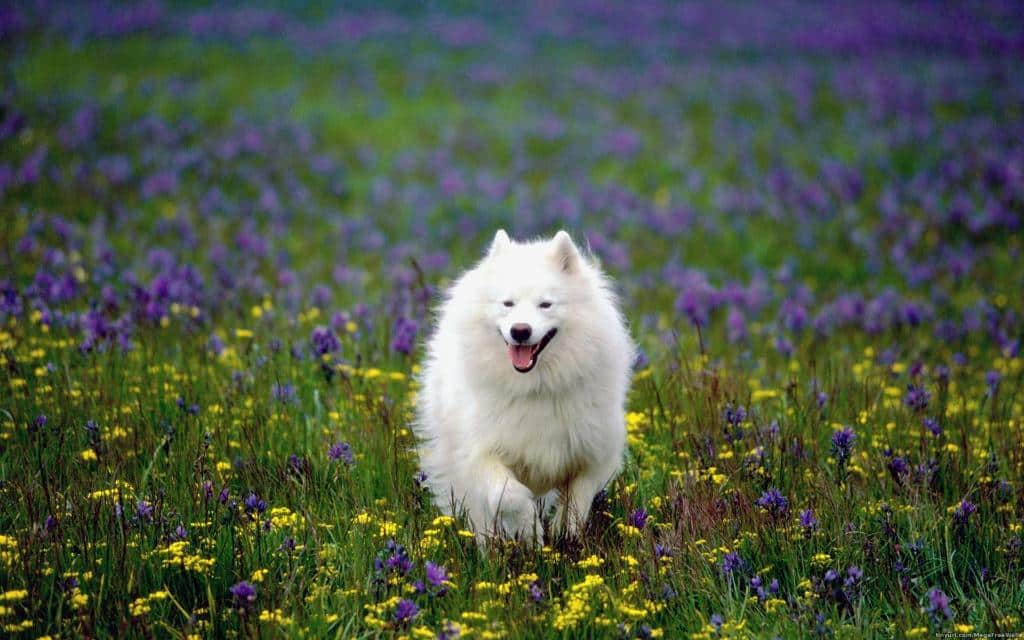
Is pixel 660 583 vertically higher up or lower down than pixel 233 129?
lower down

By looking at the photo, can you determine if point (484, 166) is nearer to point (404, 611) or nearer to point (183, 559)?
point (183, 559)

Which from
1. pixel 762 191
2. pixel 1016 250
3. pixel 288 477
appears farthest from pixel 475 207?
pixel 288 477

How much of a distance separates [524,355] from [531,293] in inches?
11.2

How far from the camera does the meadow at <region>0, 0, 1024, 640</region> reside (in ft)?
11.8

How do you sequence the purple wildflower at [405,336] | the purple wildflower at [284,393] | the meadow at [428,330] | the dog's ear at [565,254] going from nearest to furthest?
the meadow at [428,330], the dog's ear at [565,254], the purple wildflower at [284,393], the purple wildflower at [405,336]

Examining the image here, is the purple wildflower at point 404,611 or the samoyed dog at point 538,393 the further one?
the samoyed dog at point 538,393

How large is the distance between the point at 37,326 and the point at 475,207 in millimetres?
6604

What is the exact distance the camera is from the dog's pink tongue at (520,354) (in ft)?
13.3

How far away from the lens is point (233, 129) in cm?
1369

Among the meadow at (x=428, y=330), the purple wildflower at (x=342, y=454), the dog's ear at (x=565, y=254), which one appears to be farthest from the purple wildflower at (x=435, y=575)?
the dog's ear at (x=565, y=254)

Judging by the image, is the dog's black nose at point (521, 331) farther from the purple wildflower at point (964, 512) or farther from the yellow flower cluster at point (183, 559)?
the purple wildflower at point (964, 512)

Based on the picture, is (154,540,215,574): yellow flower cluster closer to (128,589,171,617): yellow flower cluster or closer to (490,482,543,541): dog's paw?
(128,589,171,617): yellow flower cluster

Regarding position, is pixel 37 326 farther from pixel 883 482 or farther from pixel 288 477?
pixel 883 482

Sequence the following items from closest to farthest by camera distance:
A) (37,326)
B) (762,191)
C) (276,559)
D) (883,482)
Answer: (276,559), (883,482), (37,326), (762,191)
